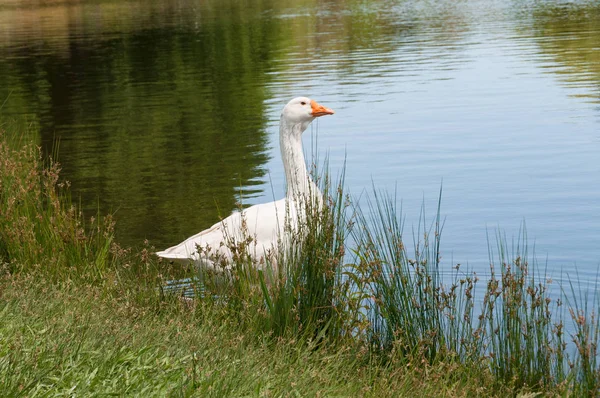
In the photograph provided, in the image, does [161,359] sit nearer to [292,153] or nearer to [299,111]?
[292,153]

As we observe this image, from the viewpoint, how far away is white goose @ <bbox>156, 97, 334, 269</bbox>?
274 inches

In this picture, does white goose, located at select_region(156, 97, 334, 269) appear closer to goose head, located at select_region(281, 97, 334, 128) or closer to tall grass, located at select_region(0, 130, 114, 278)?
goose head, located at select_region(281, 97, 334, 128)

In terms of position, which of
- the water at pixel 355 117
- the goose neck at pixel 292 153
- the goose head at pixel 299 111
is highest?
the goose head at pixel 299 111

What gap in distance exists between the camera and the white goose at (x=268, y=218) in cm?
696

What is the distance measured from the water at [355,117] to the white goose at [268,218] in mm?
1638

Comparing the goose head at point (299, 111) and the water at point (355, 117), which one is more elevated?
the goose head at point (299, 111)

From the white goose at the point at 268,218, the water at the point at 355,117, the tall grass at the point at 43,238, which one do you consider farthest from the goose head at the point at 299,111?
the tall grass at the point at 43,238

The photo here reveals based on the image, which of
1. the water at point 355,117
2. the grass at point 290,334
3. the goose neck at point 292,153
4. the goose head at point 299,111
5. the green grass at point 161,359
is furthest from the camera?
the water at point 355,117

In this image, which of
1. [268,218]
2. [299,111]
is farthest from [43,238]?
[299,111]

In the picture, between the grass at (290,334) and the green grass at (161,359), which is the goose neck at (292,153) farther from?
the green grass at (161,359)

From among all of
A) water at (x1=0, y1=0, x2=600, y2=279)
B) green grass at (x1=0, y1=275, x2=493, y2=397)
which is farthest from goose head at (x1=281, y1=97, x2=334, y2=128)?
green grass at (x1=0, y1=275, x2=493, y2=397)

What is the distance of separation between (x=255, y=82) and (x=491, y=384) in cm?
2017

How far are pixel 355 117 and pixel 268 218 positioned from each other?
1061 cm

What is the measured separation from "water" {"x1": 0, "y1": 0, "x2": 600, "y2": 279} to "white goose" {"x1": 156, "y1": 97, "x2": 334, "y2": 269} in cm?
164
